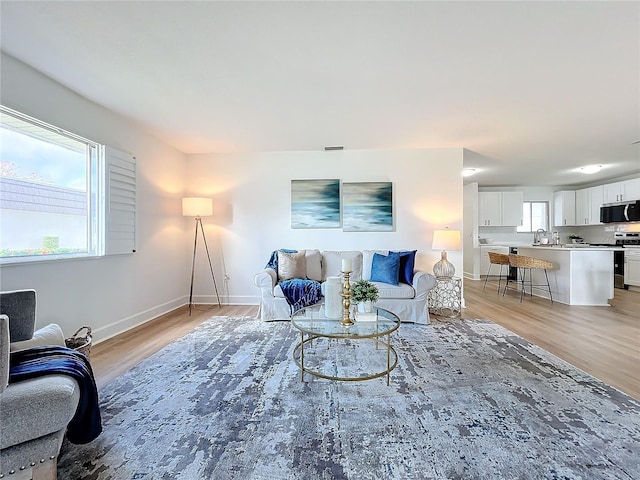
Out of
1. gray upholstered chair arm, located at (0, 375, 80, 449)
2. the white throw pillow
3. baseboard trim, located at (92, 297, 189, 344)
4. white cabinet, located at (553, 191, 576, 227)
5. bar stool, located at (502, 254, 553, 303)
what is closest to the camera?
gray upholstered chair arm, located at (0, 375, 80, 449)

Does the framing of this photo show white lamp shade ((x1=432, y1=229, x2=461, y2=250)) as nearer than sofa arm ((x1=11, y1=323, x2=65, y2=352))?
No

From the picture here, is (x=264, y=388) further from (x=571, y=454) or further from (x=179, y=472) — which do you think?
(x=571, y=454)

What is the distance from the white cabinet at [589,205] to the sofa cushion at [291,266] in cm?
754

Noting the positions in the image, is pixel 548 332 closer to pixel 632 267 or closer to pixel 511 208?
pixel 632 267

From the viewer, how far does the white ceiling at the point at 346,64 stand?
5.77ft

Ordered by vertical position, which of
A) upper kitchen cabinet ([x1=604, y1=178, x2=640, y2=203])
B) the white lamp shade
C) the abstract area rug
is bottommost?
the abstract area rug

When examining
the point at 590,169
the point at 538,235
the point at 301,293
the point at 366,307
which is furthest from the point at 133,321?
the point at 538,235

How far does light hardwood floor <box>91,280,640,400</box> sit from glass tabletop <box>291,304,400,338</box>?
1534 millimetres

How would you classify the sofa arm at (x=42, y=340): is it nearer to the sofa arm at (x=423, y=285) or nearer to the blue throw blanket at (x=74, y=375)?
the blue throw blanket at (x=74, y=375)

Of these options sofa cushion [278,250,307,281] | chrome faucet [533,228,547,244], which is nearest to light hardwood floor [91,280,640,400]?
sofa cushion [278,250,307,281]

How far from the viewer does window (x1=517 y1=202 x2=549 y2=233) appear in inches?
309

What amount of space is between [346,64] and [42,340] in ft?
9.09

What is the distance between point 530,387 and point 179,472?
2301 mm

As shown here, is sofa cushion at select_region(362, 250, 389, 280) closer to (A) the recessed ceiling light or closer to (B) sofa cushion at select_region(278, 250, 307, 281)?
(B) sofa cushion at select_region(278, 250, 307, 281)
